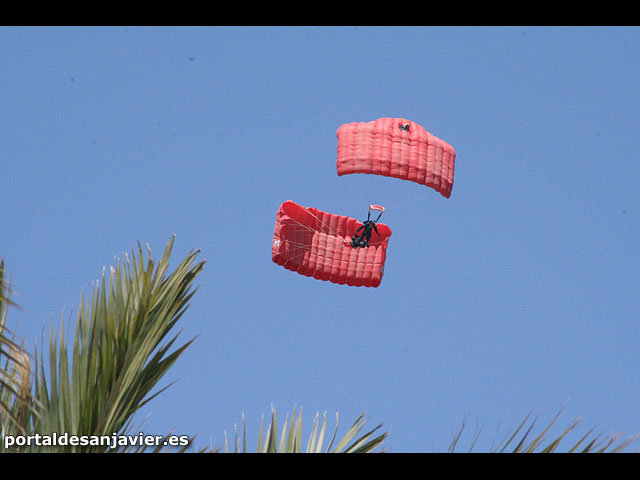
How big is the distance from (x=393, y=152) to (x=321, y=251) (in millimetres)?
4740

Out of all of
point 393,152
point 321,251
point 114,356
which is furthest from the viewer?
point 321,251

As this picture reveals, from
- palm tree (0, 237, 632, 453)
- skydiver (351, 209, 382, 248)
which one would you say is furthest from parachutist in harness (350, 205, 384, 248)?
palm tree (0, 237, 632, 453)

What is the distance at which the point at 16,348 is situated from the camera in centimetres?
471

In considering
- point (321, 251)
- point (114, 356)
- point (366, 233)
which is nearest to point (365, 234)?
point (366, 233)

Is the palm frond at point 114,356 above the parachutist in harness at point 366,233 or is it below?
below

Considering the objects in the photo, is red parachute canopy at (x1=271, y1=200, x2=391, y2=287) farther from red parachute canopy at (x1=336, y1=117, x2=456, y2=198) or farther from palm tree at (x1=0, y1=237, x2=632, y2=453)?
palm tree at (x1=0, y1=237, x2=632, y2=453)

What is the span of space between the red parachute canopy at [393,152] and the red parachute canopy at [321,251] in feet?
10.8

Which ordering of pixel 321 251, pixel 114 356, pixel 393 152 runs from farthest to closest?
pixel 321 251
pixel 393 152
pixel 114 356

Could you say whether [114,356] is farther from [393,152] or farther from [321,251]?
[321,251]

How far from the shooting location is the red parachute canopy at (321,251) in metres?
27.1

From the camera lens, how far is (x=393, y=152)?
80.0 feet

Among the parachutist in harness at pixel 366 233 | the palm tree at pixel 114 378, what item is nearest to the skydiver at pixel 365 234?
the parachutist in harness at pixel 366 233

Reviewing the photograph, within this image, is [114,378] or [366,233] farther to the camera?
[366,233]

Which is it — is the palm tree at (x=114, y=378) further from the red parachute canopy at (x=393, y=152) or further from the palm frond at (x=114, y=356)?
the red parachute canopy at (x=393, y=152)
